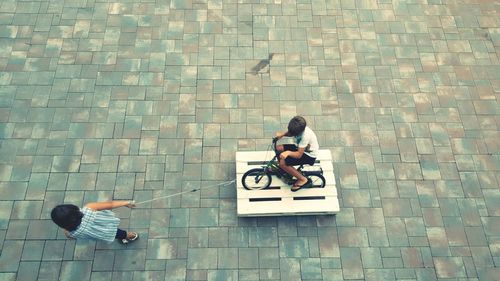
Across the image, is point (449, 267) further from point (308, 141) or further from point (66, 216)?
point (66, 216)

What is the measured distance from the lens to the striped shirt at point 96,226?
5520 millimetres

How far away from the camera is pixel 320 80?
8.43 metres

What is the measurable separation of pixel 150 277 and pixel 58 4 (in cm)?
645

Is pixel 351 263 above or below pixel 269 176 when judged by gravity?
below

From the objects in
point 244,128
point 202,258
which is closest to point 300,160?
point 244,128

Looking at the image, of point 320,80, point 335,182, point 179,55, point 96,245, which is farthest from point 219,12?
point 96,245

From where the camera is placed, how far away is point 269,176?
674 centimetres

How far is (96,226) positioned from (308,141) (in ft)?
10.4

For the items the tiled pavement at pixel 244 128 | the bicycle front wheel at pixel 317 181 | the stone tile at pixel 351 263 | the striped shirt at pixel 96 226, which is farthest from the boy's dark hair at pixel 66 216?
the stone tile at pixel 351 263

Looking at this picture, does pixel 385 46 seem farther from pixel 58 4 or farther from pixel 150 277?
pixel 58 4

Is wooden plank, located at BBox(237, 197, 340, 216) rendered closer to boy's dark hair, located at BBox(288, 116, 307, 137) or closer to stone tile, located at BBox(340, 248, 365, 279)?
stone tile, located at BBox(340, 248, 365, 279)

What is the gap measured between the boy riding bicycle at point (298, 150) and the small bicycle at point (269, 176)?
119 mm

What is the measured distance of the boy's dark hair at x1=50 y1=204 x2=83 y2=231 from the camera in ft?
16.6

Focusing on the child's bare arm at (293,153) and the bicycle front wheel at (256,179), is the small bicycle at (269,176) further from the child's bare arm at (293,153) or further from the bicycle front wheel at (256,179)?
the child's bare arm at (293,153)
